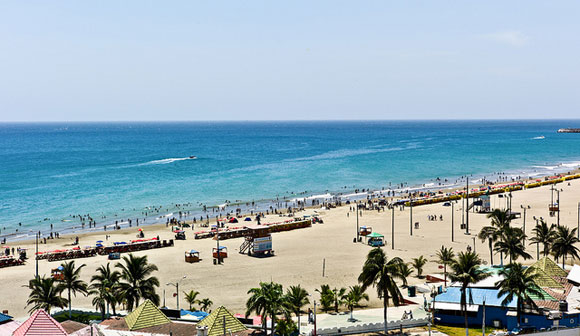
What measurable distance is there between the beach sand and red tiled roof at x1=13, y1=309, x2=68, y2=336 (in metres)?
16.1

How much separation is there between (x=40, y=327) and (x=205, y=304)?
15.2 metres

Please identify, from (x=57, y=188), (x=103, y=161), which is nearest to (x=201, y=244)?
(x=57, y=188)

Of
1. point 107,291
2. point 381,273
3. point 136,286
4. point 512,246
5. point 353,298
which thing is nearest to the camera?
point 381,273

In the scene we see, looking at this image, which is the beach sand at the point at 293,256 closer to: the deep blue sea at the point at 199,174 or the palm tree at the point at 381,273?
the palm tree at the point at 381,273

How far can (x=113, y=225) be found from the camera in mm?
84375

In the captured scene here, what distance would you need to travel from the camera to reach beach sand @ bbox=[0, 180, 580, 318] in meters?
49.4

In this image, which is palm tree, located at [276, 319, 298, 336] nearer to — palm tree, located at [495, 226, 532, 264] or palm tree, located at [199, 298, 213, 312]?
palm tree, located at [199, 298, 213, 312]

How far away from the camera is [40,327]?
95.5 ft

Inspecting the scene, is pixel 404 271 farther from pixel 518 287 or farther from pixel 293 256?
pixel 293 256

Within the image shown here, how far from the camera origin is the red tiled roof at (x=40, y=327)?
2884 cm

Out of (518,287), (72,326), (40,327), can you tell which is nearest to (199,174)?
(72,326)

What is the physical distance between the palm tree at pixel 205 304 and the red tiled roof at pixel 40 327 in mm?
14690

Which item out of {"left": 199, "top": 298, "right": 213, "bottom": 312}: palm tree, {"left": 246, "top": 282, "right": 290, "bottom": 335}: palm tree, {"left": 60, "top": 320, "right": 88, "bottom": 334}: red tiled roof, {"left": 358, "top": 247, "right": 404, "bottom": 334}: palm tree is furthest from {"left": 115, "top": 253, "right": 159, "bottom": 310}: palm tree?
{"left": 358, "top": 247, "right": 404, "bottom": 334}: palm tree

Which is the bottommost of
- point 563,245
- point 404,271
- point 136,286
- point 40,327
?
point 404,271
